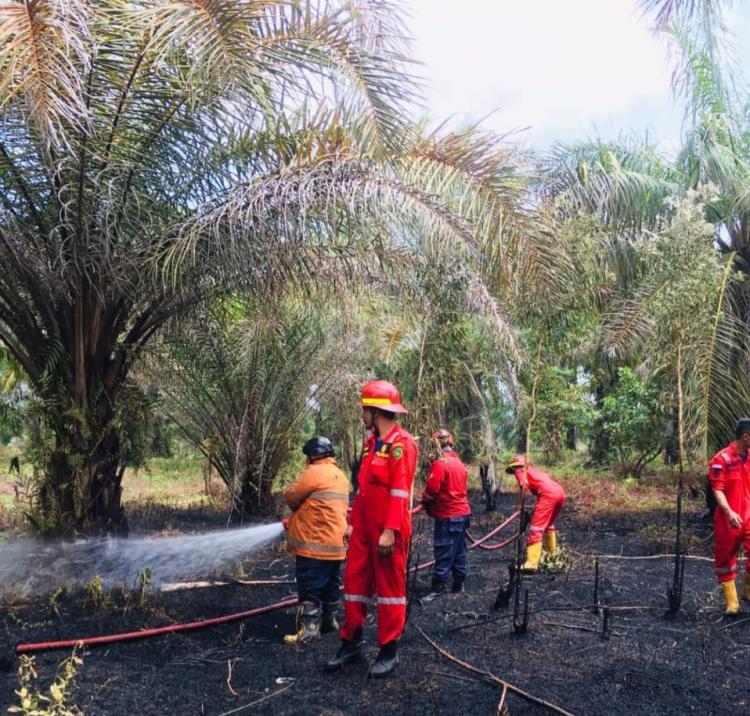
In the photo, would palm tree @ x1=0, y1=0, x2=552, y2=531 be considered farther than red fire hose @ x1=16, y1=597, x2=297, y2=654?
Yes

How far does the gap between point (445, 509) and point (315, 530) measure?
1.92 meters

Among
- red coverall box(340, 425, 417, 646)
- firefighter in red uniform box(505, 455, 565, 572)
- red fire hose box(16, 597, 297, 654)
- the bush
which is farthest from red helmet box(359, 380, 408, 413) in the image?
the bush

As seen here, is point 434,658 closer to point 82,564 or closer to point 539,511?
point 539,511

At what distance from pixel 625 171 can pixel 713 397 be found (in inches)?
213

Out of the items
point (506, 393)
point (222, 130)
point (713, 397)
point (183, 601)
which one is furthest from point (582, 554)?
point (222, 130)

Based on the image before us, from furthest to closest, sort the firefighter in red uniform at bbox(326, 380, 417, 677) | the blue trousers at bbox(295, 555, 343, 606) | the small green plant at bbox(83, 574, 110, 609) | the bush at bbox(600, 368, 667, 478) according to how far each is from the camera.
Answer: the bush at bbox(600, 368, 667, 478) < the small green plant at bbox(83, 574, 110, 609) < the blue trousers at bbox(295, 555, 343, 606) < the firefighter in red uniform at bbox(326, 380, 417, 677)

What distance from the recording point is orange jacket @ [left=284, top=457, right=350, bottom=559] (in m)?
5.77

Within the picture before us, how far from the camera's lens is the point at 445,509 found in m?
7.34

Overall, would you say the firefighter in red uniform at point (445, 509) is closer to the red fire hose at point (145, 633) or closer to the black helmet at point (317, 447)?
the red fire hose at point (145, 633)

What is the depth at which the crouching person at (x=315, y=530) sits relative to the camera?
5770 millimetres

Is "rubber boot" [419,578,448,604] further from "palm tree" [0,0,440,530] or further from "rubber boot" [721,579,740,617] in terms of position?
"palm tree" [0,0,440,530]

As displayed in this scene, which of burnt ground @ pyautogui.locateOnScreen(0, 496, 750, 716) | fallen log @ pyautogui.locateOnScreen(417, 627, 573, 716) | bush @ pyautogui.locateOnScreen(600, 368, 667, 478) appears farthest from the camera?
bush @ pyautogui.locateOnScreen(600, 368, 667, 478)

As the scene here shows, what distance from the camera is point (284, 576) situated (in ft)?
26.7

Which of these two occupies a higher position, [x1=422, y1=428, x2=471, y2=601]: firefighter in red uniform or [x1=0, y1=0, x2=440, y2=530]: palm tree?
[x1=0, y1=0, x2=440, y2=530]: palm tree
